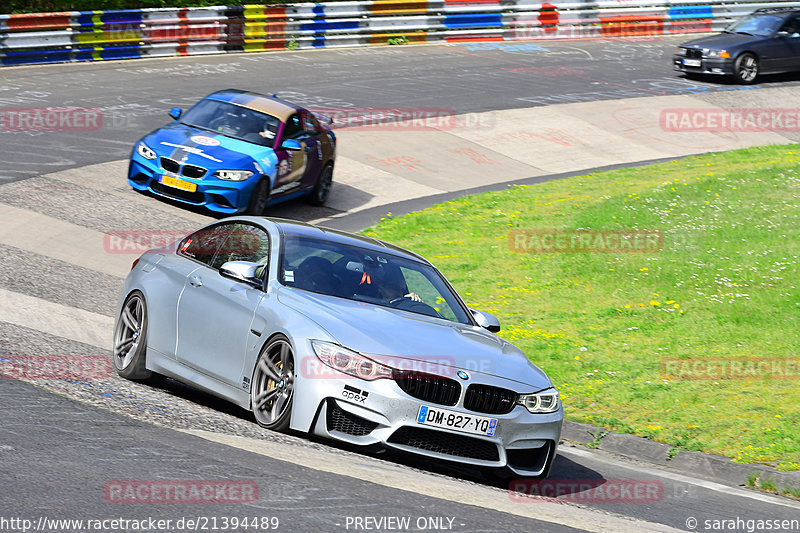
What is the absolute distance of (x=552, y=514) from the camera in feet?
20.3

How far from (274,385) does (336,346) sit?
63cm

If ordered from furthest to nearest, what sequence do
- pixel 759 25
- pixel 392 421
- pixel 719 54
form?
pixel 759 25 < pixel 719 54 < pixel 392 421

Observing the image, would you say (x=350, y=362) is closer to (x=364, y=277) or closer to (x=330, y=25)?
(x=364, y=277)

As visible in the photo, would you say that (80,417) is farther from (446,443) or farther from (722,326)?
(722,326)

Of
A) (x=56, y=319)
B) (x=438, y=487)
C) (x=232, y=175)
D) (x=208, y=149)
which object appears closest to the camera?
(x=438, y=487)

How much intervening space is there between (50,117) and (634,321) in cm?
1293

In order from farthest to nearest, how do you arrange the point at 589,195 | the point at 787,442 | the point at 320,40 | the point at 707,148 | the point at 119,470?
the point at 320,40 → the point at 707,148 → the point at 589,195 → the point at 787,442 → the point at 119,470

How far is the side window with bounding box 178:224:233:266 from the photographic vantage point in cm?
877

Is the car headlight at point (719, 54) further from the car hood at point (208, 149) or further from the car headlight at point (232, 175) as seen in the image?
the car headlight at point (232, 175)

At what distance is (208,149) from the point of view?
1617 cm

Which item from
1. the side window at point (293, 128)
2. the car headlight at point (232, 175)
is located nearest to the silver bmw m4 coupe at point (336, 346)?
the car headlight at point (232, 175)

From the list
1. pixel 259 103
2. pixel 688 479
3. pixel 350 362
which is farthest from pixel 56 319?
pixel 259 103

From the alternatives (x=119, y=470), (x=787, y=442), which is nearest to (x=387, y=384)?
(x=119, y=470)

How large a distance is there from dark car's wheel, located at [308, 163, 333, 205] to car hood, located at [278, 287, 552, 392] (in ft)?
34.4
